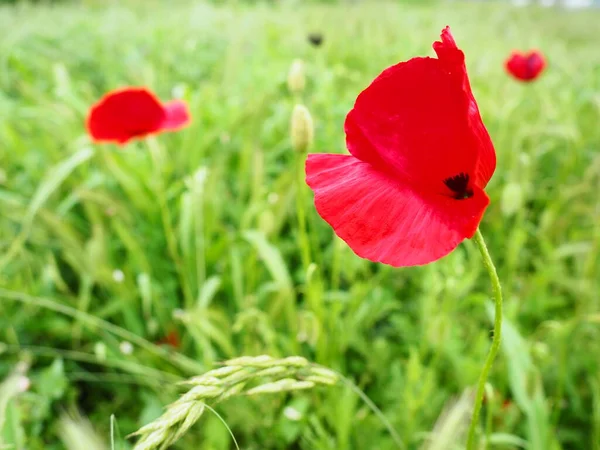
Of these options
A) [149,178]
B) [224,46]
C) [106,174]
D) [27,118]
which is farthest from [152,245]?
[224,46]

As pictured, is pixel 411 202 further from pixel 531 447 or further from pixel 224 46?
pixel 224 46

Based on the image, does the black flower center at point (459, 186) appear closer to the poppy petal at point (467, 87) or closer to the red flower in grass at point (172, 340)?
the poppy petal at point (467, 87)

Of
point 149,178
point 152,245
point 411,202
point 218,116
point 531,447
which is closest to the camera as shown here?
point 411,202

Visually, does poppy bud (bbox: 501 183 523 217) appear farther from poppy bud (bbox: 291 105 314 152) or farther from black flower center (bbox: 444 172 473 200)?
black flower center (bbox: 444 172 473 200)

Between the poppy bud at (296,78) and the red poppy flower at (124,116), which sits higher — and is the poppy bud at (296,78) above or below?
above

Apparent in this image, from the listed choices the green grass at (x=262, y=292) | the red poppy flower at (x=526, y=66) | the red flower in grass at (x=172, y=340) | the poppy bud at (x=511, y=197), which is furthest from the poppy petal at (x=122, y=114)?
the red poppy flower at (x=526, y=66)

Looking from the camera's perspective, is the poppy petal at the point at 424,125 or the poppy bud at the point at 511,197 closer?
the poppy petal at the point at 424,125
